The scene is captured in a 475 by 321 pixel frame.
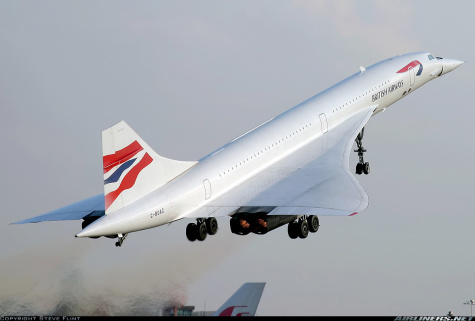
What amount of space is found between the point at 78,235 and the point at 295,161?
41.9ft

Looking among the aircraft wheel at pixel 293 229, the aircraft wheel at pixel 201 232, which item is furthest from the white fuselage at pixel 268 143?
the aircraft wheel at pixel 293 229

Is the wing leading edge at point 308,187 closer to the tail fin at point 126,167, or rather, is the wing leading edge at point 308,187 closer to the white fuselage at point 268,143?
the white fuselage at point 268,143

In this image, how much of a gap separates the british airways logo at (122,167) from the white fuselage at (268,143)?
67 centimetres

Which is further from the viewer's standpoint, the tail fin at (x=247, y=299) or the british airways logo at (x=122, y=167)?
the british airways logo at (x=122, y=167)

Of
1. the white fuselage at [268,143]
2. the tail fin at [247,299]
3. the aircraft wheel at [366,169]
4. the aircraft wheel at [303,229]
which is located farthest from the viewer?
the aircraft wheel at [366,169]

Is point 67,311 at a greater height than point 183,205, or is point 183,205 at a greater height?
point 183,205

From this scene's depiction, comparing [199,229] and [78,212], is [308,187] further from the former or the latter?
[78,212]

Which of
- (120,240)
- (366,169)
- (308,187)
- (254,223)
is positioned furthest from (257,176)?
(366,169)

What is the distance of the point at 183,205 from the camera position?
37.6m

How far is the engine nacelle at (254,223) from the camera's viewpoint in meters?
40.0

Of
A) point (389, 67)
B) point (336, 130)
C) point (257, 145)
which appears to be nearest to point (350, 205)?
point (257, 145)

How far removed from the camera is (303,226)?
41.2 metres

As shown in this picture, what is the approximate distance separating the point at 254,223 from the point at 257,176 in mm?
2772

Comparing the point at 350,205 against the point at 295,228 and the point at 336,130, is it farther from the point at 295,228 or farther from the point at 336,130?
the point at 336,130
